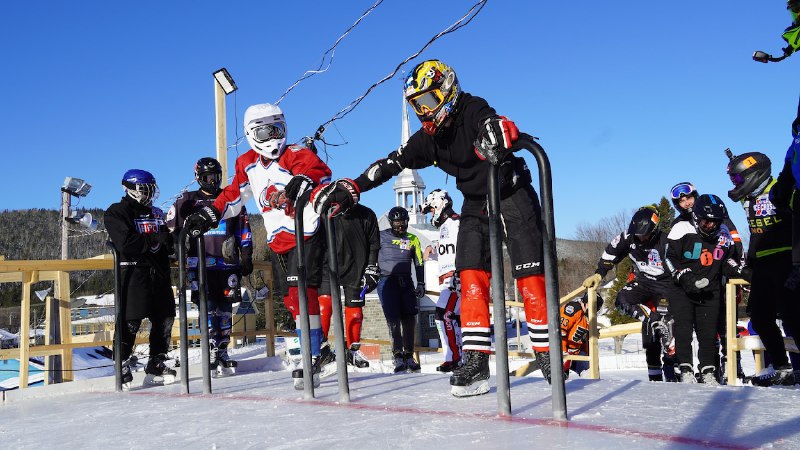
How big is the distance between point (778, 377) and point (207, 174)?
4930 mm

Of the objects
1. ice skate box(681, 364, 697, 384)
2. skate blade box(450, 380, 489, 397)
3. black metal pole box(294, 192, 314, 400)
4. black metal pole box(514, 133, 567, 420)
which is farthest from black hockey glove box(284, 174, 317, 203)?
ice skate box(681, 364, 697, 384)

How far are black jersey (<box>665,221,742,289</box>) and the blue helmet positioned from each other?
426 cm

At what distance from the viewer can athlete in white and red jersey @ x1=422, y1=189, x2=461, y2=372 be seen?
8.09m

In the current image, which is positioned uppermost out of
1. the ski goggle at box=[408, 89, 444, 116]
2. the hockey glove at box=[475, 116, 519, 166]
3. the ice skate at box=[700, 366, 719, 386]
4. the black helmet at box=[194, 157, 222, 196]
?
the black helmet at box=[194, 157, 222, 196]

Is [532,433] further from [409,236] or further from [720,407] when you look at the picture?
[409,236]

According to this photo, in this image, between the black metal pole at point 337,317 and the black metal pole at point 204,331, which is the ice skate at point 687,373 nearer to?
the black metal pole at point 337,317

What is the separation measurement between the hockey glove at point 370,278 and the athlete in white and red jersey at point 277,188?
91 centimetres

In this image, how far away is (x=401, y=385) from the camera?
446 centimetres

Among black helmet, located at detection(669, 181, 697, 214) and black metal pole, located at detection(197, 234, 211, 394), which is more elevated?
black helmet, located at detection(669, 181, 697, 214)

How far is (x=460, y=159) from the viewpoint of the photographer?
13.7 feet

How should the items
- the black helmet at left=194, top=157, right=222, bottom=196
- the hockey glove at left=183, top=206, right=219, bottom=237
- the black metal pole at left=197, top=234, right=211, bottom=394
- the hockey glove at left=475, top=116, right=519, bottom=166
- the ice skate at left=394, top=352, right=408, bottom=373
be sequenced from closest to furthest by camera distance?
the hockey glove at left=475, top=116, right=519, bottom=166
the black metal pole at left=197, top=234, right=211, bottom=394
the hockey glove at left=183, top=206, right=219, bottom=237
the black helmet at left=194, top=157, right=222, bottom=196
the ice skate at left=394, top=352, right=408, bottom=373

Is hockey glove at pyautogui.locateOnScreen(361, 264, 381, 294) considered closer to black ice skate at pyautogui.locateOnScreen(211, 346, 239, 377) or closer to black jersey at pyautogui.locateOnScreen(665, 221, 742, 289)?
black ice skate at pyautogui.locateOnScreen(211, 346, 239, 377)

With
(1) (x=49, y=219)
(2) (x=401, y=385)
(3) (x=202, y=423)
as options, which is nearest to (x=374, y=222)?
(2) (x=401, y=385)

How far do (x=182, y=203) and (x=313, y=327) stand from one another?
2584mm
